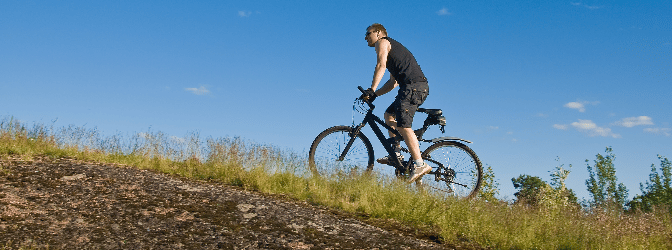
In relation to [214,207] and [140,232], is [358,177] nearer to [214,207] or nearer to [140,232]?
[214,207]

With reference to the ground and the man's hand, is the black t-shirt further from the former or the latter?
the ground

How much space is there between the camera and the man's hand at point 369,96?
6.67m

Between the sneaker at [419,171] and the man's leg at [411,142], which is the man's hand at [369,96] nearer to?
the man's leg at [411,142]

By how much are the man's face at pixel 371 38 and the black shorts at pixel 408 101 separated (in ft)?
2.31

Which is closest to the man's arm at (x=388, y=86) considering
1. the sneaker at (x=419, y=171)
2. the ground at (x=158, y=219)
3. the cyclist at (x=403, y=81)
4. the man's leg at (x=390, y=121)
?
the cyclist at (x=403, y=81)

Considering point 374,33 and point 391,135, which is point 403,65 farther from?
point 391,135

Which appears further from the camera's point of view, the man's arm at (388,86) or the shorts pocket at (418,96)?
the man's arm at (388,86)

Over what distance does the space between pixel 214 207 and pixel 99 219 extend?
101 cm

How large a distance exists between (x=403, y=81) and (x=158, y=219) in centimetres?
358

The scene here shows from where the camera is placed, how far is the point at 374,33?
21.7ft

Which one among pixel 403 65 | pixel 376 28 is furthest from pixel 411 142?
pixel 376 28

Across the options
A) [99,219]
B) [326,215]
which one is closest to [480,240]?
[326,215]

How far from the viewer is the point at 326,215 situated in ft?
16.5

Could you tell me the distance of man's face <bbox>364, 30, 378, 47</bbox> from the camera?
6613mm
